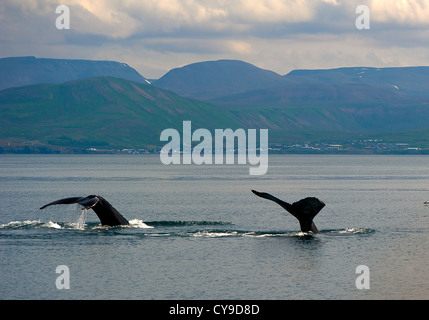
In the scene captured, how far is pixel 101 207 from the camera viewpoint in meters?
48.2

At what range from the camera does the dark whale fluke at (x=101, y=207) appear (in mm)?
42312

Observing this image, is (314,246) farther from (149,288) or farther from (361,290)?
(149,288)

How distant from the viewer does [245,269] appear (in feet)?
134

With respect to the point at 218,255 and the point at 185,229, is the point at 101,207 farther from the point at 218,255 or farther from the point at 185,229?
the point at 185,229

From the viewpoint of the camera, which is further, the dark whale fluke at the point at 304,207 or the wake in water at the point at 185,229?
the wake in water at the point at 185,229

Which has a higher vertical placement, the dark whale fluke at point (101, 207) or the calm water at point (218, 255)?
the dark whale fluke at point (101, 207)

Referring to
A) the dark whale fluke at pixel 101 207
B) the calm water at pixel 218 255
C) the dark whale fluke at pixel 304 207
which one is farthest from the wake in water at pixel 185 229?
the dark whale fluke at pixel 304 207

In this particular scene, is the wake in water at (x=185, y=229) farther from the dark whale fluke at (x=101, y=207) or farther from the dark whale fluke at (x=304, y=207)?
the dark whale fluke at (x=304, y=207)

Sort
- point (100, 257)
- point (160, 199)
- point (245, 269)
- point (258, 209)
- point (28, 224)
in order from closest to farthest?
point (245, 269), point (100, 257), point (28, 224), point (258, 209), point (160, 199)

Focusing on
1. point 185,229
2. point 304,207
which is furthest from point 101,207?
point 304,207

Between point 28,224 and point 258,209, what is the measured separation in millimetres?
26762

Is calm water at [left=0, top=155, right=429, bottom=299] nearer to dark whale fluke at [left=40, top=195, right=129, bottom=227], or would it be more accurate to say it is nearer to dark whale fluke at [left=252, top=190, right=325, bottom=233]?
dark whale fluke at [left=40, top=195, right=129, bottom=227]
